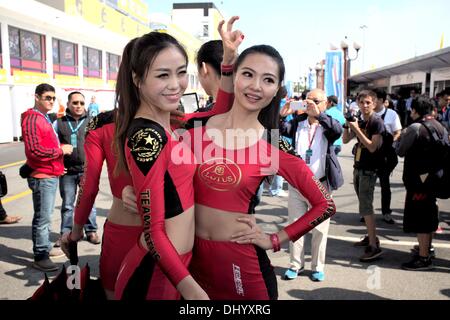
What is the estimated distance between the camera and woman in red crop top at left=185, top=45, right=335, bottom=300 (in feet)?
6.26

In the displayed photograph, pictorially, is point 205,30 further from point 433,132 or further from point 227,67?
Answer: point 227,67

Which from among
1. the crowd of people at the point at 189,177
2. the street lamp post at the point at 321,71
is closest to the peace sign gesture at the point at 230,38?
the crowd of people at the point at 189,177

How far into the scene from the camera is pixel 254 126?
2.09 metres

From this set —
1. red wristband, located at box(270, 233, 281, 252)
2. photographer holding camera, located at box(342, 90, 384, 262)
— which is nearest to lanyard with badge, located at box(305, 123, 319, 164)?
photographer holding camera, located at box(342, 90, 384, 262)

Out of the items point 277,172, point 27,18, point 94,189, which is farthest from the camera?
point 27,18

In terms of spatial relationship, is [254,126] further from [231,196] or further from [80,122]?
[80,122]

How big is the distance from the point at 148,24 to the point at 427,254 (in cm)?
3884

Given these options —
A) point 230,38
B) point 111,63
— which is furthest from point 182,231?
point 111,63

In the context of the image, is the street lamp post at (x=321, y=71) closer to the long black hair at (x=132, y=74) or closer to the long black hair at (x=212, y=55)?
the long black hair at (x=212, y=55)

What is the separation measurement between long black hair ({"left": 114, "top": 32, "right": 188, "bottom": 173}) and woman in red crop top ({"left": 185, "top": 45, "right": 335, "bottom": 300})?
34 cm

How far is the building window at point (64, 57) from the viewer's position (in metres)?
24.2

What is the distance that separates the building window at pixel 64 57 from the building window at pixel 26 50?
4.52 ft

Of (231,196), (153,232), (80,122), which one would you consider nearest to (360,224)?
(80,122)

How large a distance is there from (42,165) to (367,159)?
4057 mm
